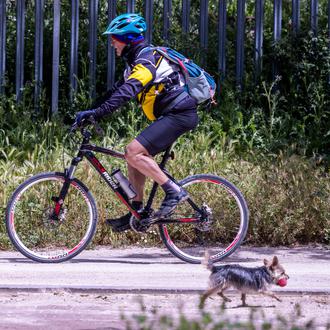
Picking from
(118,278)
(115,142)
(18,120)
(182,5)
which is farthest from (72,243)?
(182,5)

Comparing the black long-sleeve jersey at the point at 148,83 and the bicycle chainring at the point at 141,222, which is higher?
the black long-sleeve jersey at the point at 148,83

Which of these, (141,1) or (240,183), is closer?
(240,183)

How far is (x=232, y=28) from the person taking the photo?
13781mm

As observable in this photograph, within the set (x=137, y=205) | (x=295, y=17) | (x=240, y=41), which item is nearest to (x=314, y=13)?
(x=295, y=17)

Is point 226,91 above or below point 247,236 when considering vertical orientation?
above

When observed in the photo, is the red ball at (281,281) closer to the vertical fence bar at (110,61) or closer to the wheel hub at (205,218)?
the wheel hub at (205,218)

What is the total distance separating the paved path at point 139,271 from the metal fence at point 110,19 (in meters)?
3.79

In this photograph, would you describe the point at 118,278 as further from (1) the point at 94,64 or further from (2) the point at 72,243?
(1) the point at 94,64

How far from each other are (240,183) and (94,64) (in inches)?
134

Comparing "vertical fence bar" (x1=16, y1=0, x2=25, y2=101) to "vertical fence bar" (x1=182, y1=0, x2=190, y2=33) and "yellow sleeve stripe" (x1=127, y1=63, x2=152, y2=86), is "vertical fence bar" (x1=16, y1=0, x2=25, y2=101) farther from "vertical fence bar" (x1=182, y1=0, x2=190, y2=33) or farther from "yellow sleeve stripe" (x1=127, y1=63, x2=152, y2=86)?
"yellow sleeve stripe" (x1=127, y1=63, x2=152, y2=86)

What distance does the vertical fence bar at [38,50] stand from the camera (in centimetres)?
1276

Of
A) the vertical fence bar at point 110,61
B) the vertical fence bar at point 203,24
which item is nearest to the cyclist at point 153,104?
the vertical fence bar at point 110,61

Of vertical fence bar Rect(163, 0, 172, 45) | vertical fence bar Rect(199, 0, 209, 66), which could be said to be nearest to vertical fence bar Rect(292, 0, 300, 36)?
vertical fence bar Rect(199, 0, 209, 66)

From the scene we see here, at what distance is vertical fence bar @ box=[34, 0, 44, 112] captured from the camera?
12.8 m
